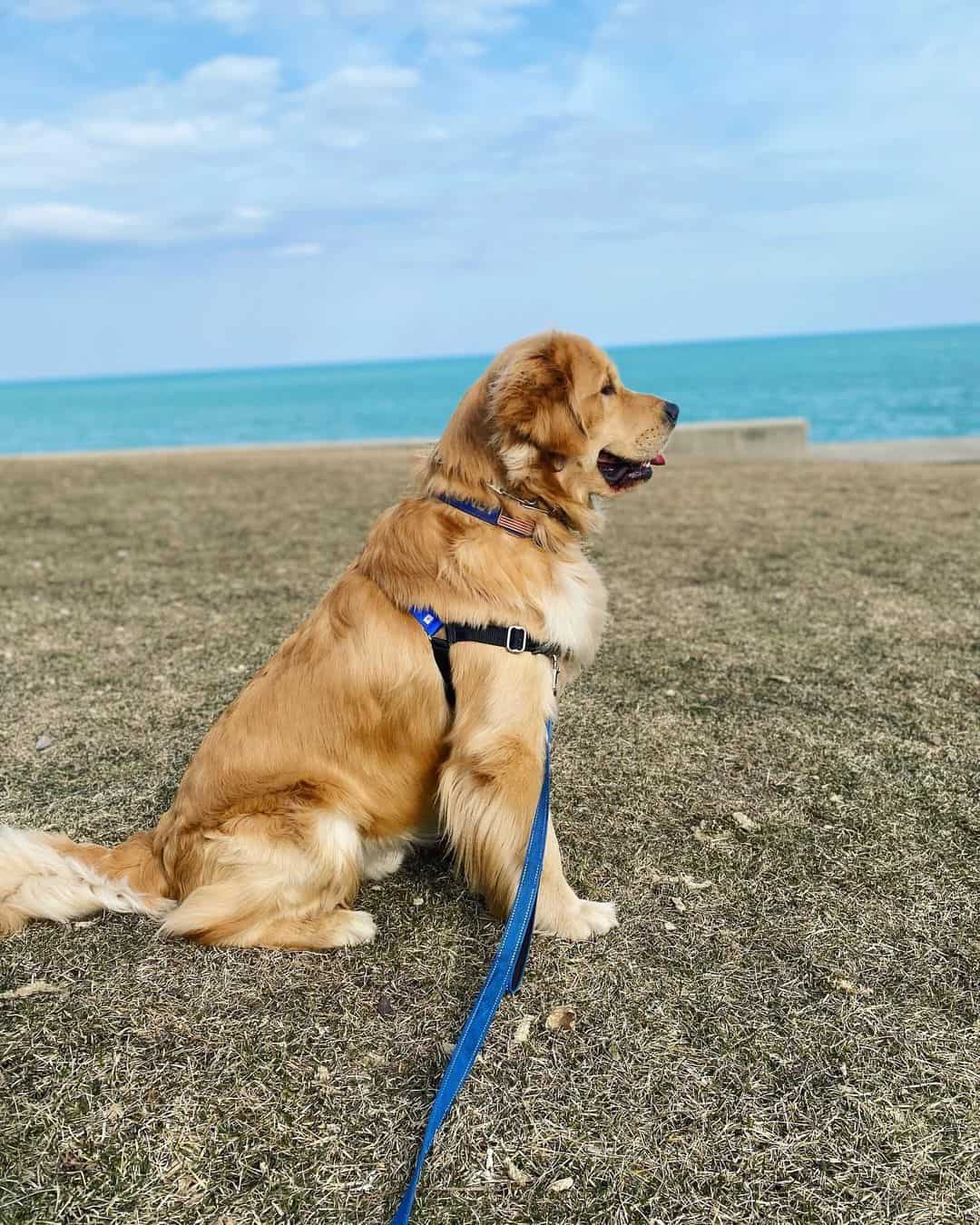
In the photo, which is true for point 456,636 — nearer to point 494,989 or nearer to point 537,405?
point 537,405

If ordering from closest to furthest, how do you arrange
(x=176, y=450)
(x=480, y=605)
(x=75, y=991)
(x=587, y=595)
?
(x=75, y=991) < (x=480, y=605) < (x=587, y=595) < (x=176, y=450)

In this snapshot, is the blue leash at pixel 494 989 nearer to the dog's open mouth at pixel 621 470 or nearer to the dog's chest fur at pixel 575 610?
the dog's chest fur at pixel 575 610

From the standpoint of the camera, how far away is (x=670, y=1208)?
2.11 m

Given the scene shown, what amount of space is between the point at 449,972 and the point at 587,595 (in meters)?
1.44

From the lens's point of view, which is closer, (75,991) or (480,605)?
(75,991)

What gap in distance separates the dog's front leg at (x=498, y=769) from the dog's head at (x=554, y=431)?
0.66 meters

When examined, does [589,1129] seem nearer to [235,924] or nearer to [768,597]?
[235,924]

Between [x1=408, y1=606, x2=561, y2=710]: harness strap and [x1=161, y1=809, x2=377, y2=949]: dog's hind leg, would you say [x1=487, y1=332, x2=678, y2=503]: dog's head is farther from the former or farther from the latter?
[x1=161, y1=809, x2=377, y2=949]: dog's hind leg

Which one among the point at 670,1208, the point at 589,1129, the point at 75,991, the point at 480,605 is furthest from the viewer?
the point at 480,605

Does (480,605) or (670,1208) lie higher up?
(480,605)

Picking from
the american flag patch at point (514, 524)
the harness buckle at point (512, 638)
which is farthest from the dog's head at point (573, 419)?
the harness buckle at point (512, 638)

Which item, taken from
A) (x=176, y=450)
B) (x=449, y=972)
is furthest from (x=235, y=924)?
(x=176, y=450)

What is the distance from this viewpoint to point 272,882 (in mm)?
2969

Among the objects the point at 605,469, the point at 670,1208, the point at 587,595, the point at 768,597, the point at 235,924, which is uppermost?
the point at 605,469
